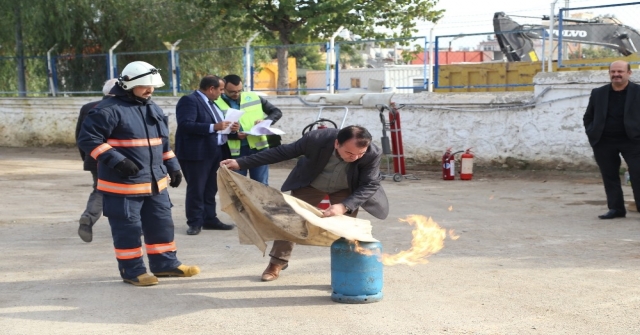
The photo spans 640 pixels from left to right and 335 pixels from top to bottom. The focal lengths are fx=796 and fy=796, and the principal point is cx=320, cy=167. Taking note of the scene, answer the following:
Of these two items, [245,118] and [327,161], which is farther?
[245,118]

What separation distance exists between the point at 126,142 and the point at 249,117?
294 centimetres

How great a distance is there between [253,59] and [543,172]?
777 cm

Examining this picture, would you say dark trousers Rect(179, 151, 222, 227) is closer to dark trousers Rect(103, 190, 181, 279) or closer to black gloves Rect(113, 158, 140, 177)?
dark trousers Rect(103, 190, 181, 279)

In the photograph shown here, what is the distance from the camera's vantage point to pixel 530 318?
17.8 feet

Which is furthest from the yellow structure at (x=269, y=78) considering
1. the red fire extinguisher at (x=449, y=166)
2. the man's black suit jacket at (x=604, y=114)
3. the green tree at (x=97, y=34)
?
the man's black suit jacket at (x=604, y=114)

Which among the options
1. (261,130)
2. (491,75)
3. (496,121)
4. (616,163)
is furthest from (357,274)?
(491,75)

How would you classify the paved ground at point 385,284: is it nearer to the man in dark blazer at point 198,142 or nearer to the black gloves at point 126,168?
the man in dark blazer at point 198,142

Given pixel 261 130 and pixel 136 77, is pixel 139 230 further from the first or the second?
pixel 261 130

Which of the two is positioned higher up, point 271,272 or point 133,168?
point 133,168

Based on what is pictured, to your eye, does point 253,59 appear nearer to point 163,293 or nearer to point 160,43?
point 160,43

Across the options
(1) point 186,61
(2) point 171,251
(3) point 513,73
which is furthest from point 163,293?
(1) point 186,61

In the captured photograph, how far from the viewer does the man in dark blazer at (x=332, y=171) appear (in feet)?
20.2

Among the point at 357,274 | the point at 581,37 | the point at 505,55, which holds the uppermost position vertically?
the point at 581,37

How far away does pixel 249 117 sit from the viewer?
9297 mm
